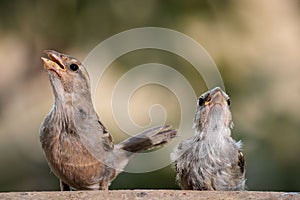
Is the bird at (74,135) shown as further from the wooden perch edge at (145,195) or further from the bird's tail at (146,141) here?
the wooden perch edge at (145,195)

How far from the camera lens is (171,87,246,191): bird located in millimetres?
4410

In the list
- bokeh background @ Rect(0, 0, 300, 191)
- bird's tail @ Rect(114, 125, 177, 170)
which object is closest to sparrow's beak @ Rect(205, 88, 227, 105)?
bird's tail @ Rect(114, 125, 177, 170)

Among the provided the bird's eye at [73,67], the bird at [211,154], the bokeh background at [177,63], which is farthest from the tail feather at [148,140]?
the bokeh background at [177,63]

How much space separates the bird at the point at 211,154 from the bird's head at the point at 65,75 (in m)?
0.66

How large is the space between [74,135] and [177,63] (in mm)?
3242

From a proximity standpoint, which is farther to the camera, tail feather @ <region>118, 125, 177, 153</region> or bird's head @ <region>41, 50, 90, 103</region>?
tail feather @ <region>118, 125, 177, 153</region>

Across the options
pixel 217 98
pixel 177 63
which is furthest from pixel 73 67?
pixel 177 63

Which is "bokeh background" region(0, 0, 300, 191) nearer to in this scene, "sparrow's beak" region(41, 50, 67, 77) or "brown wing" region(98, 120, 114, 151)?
"brown wing" region(98, 120, 114, 151)

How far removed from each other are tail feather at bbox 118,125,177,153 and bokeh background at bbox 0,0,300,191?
1762 millimetres

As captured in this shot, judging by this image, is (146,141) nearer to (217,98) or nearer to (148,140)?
(148,140)

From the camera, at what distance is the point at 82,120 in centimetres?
464

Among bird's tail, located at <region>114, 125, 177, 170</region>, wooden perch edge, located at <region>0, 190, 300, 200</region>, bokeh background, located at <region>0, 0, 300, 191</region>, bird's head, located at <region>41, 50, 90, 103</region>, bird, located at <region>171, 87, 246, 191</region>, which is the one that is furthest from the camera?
bokeh background, located at <region>0, 0, 300, 191</region>

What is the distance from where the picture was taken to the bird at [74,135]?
4.43m

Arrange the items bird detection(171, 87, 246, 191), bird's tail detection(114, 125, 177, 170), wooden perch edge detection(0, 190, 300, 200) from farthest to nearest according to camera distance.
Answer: bird's tail detection(114, 125, 177, 170) < bird detection(171, 87, 246, 191) < wooden perch edge detection(0, 190, 300, 200)
